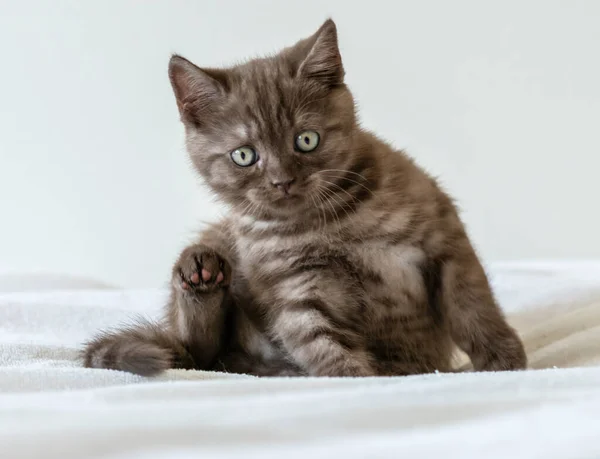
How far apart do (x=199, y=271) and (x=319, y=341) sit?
9.7 inches

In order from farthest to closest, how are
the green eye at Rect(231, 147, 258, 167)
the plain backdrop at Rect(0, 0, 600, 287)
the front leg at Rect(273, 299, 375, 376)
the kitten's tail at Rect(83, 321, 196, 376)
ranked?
the plain backdrop at Rect(0, 0, 600, 287) < the green eye at Rect(231, 147, 258, 167) < the front leg at Rect(273, 299, 375, 376) < the kitten's tail at Rect(83, 321, 196, 376)

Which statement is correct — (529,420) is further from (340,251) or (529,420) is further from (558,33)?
(558,33)

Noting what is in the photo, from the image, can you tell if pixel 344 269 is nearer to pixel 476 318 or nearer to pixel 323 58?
pixel 476 318

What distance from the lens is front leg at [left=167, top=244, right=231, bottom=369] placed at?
1241 mm

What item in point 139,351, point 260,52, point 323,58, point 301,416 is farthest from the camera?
point 260,52

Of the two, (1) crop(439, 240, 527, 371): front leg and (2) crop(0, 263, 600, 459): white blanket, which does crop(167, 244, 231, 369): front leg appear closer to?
(2) crop(0, 263, 600, 459): white blanket

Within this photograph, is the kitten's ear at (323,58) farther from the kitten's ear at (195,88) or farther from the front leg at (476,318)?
the front leg at (476,318)

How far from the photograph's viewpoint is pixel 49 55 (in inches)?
101

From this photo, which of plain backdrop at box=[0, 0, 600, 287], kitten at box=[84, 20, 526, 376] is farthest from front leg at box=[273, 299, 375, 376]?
plain backdrop at box=[0, 0, 600, 287]

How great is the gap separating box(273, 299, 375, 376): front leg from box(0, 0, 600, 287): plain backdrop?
1.06 metres

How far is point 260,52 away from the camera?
2.27 metres

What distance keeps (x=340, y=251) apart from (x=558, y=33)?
4.93 ft

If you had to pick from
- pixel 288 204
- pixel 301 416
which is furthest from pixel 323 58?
pixel 301 416

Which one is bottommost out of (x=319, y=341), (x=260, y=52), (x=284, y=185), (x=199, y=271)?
(x=319, y=341)
